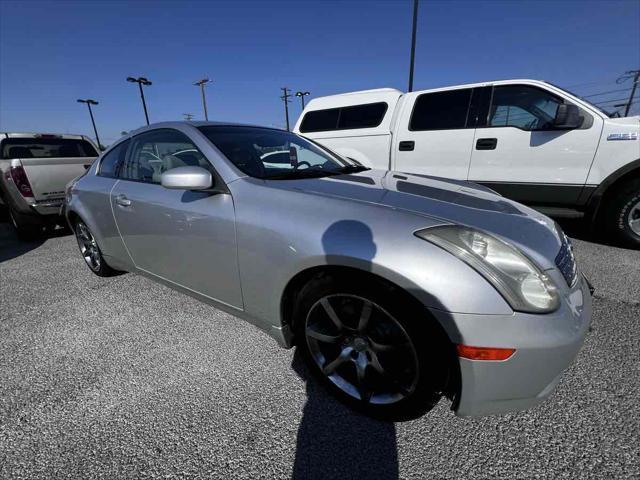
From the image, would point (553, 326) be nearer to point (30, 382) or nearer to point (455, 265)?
point (455, 265)

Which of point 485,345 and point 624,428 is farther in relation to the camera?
point 624,428

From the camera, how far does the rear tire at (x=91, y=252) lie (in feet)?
10.9

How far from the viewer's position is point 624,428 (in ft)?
4.92

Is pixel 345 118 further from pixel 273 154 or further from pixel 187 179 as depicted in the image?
pixel 187 179

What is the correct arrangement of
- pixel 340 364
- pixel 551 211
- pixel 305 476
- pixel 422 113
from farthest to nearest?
pixel 422 113 < pixel 551 211 < pixel 340 364 < pixel 305 476

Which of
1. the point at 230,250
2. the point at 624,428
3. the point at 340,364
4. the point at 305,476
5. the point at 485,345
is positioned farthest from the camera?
the point at 230,250

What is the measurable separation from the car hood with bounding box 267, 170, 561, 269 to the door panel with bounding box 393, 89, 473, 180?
2.68 meters

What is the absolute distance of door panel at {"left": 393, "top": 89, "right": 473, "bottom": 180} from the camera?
14.9 feet

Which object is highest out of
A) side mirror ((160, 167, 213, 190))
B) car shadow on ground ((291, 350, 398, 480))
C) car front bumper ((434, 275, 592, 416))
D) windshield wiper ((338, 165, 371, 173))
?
side mirror ((160, 167, 213, 190))

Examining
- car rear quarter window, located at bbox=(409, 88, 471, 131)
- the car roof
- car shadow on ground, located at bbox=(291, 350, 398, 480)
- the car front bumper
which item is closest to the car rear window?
the car roof

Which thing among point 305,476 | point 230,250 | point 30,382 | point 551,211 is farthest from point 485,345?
point 551,211

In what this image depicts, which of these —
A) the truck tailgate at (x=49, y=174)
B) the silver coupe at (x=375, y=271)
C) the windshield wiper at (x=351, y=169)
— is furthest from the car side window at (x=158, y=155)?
the truck tailgate at (x=49, y=174)

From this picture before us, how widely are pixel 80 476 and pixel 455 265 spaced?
1868mm

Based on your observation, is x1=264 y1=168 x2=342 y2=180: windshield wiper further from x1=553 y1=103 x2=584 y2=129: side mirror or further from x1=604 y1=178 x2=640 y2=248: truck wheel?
x1=604 y1=178 x2=640 y2=248: truck wheel
